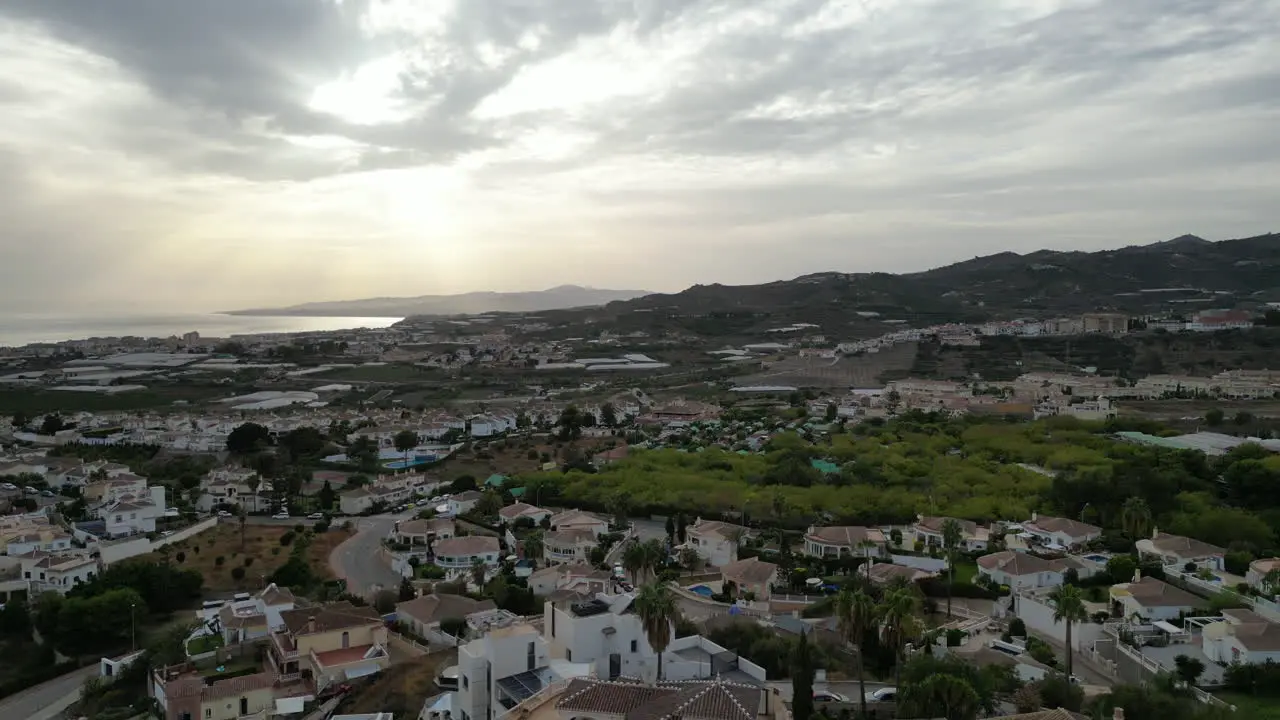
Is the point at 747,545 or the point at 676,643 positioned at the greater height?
the point at 676,643

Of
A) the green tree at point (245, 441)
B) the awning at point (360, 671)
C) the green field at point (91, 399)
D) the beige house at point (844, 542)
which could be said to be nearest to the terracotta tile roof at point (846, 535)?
the beige house at point (844, 542)

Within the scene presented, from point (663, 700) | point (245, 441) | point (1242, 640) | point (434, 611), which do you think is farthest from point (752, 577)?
point (245, 441)

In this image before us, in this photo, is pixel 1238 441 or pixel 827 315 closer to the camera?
pixel 1238 441

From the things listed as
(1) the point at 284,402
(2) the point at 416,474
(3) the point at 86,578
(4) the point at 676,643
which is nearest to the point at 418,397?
(1) the point at 284,402

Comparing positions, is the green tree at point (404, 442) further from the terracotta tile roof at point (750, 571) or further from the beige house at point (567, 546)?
the terracotta tile roof at point (750, 571)

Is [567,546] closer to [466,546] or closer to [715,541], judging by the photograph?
[466,546]

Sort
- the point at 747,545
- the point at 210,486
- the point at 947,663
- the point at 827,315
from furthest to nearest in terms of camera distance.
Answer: the point at 827,315
the point at 210,486
the point at 747,545
the point at 947,663

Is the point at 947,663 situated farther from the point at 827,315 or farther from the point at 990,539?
the point at 827,315
